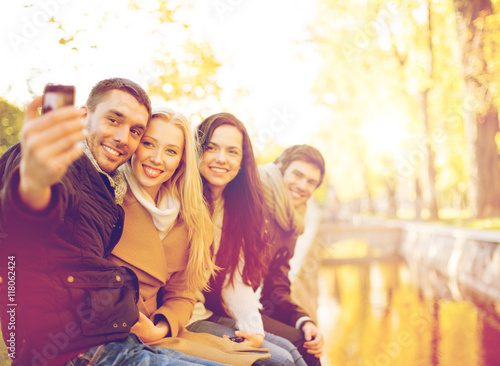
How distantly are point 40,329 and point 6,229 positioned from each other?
386mm

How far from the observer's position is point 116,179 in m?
2.29

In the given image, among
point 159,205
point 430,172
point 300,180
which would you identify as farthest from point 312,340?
point 430,172

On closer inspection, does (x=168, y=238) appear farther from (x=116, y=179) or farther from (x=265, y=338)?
(x=265, y=338)

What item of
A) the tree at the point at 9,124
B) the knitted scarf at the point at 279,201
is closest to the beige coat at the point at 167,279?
the knitted scarf at the point at 279,201

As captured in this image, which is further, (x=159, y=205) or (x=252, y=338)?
(x=252, y=338)

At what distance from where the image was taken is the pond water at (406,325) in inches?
290

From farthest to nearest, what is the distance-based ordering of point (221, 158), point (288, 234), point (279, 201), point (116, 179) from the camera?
point (288, 234), point (279, 201), point (221, 158), point (116, 179)

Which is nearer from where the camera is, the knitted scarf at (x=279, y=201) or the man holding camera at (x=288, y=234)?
the man holding camera at (x=288, y=234)

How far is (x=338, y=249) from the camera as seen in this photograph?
91.5ft

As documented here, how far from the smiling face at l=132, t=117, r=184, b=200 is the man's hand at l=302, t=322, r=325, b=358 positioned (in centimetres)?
153

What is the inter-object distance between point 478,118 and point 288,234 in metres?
13.0

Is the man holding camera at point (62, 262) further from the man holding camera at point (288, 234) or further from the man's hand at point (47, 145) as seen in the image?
the man holding camera at point (288, 234)

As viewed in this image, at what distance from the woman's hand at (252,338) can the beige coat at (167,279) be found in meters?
0.21

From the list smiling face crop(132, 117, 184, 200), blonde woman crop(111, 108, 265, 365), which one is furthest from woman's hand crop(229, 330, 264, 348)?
smiling face crop(132, 117, 184, 200)
